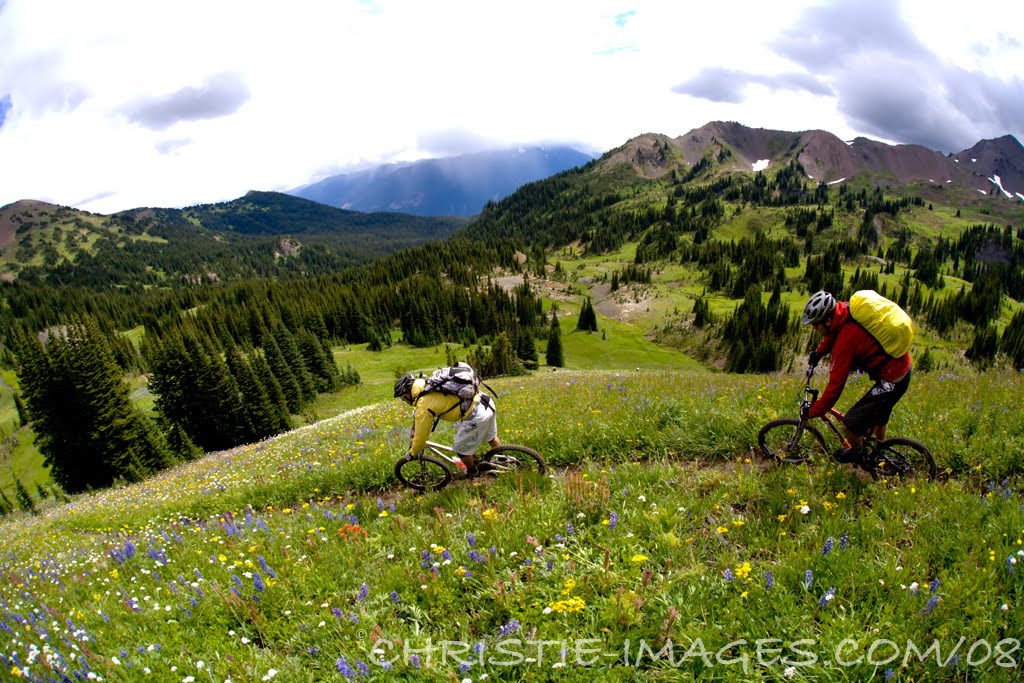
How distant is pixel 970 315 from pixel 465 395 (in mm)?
178440

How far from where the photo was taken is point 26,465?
83312 millimetres

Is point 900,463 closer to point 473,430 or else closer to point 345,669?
point 473,430

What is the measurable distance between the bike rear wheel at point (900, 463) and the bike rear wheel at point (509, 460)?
16.4 ft

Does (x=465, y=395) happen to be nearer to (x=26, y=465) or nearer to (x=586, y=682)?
(x=586, y=682)

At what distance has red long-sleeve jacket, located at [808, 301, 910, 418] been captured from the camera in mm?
6145

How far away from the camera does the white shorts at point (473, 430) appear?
25.8 feet

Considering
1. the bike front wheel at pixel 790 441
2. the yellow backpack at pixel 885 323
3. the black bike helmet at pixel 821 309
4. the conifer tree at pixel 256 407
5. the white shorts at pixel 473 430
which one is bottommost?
the conifer tree at pixel 256 407

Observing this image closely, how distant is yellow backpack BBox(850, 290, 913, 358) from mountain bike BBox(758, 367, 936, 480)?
1.03 meters

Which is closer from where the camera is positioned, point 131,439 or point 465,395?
point 465,395

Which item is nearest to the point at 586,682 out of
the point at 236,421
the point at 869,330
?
the point at 869,330

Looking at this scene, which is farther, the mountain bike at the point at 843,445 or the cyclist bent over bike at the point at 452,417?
the cyclist bent over bike at the point at 452,417

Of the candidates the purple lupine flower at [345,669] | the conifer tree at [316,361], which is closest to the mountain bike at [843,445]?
the purple lupine flower at [345,669]

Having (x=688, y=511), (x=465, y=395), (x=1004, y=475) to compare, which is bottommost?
(x=1004, y=475)

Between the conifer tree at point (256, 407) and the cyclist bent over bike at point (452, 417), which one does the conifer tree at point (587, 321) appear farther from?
the cyclist bent over bike at point (452, 417)
